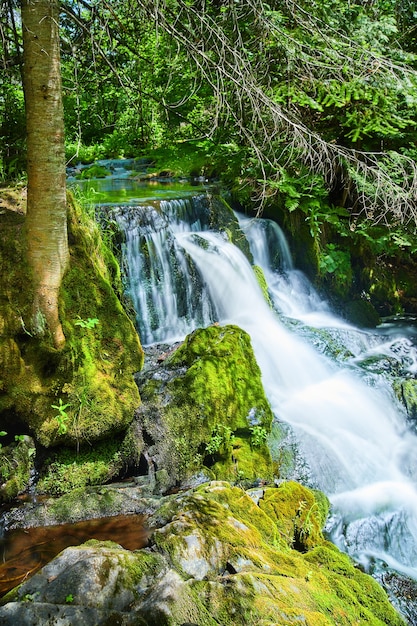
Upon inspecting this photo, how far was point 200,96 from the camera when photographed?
36.0 feet

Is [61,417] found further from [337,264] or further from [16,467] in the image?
[337,264]

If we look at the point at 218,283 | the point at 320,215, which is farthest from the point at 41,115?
the point at 320,215

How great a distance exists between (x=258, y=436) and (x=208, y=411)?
23.1 inches

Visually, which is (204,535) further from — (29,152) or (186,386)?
(29,152)

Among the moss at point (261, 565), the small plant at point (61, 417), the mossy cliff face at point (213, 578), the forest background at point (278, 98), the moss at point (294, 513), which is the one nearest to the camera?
the mossy cliff face at point (213, 578)

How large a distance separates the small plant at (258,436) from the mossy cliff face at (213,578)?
108cm

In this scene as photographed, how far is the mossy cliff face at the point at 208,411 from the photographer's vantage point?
474 centimetres

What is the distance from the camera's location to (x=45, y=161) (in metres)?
4.05

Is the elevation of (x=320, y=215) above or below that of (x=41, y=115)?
below

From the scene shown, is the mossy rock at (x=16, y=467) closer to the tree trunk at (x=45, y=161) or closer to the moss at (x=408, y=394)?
the tree trunk at (x=45, y=161)

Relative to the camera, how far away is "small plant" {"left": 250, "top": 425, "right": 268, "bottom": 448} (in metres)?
5.00

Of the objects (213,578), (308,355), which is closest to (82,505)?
(213,578)

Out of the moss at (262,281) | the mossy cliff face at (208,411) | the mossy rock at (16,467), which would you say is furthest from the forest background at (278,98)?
the mossy rock at (16,467)

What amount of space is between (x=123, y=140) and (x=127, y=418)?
12714 millimetres
